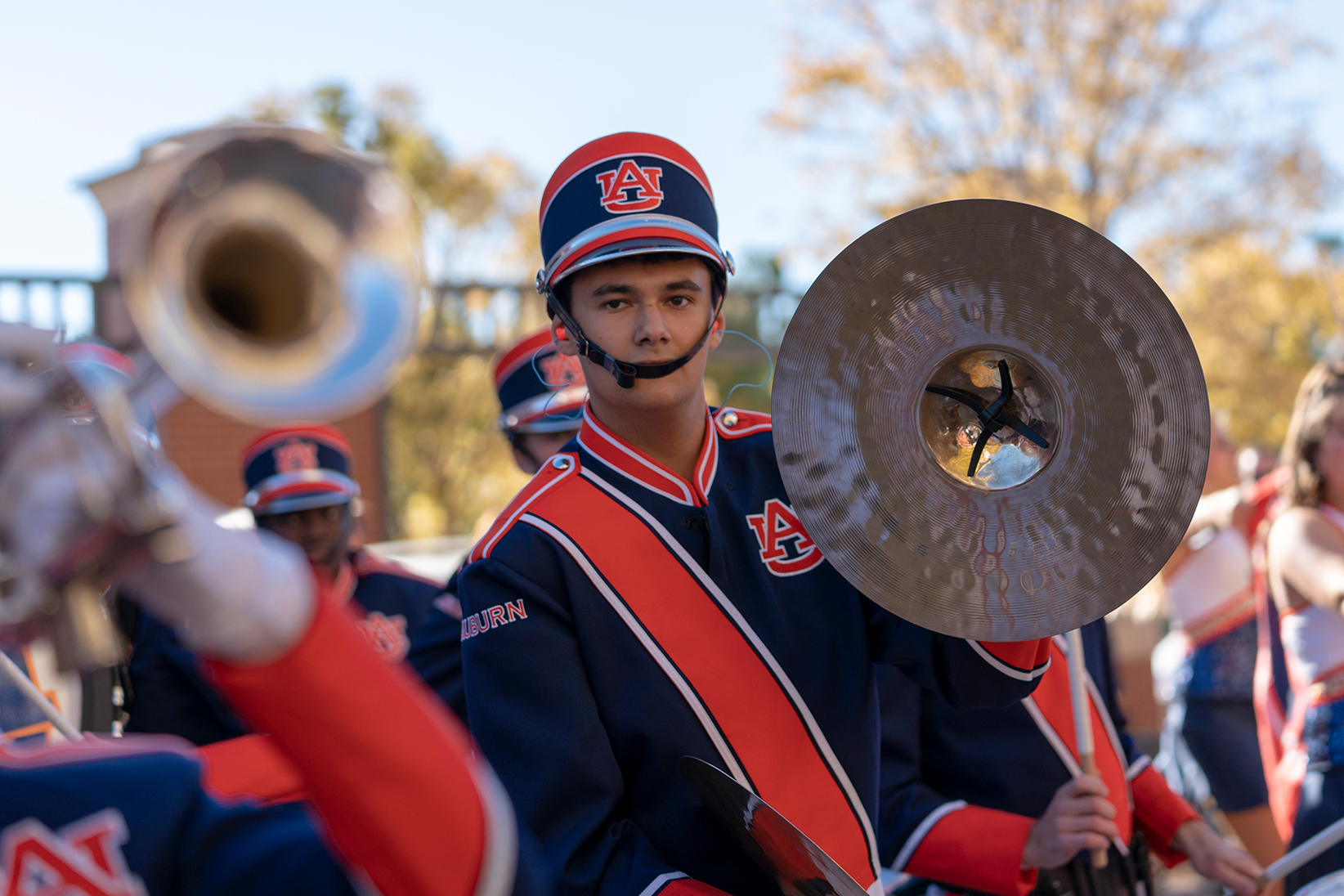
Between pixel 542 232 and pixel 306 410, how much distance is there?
139cm

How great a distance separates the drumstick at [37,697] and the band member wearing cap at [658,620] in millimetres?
777

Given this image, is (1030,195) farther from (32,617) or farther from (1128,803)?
(32,617)

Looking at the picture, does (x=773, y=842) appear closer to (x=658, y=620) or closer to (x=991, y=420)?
(x=658, y=620)

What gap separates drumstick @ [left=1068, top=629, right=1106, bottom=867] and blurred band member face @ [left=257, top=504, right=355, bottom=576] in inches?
111

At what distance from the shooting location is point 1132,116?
59.5ft

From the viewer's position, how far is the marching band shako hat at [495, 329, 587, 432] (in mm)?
4215

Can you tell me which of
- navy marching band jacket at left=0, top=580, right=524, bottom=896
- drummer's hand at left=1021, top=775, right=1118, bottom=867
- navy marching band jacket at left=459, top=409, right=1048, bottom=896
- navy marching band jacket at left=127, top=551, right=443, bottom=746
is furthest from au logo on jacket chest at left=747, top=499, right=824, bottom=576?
navy marching band jacket at left=127, top=551, right=443, bottom=746

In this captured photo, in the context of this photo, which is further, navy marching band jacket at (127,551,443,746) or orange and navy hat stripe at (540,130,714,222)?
navy marching band jacket at (127,551,443,746)

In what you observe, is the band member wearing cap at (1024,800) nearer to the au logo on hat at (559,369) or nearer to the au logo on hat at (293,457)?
the au logo on hat at (559,369)

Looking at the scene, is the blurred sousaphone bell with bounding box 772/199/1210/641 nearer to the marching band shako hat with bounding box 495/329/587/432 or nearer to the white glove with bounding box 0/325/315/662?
the white glove with bounding box 0/325/315/662

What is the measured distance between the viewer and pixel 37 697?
7.20 feet

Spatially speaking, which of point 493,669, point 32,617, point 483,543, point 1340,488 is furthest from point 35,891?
point 1340,488

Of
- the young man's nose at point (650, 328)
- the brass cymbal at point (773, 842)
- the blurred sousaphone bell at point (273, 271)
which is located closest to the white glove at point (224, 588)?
the blurred sousaphone bell at point (273, 271)

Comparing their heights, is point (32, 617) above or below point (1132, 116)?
below
